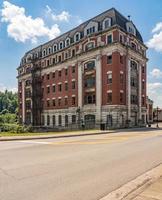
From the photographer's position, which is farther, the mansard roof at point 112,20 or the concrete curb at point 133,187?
the mansard roof at point 112,20

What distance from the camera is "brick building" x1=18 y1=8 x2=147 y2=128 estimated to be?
43.3 metres

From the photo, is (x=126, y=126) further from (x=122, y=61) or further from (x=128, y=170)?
(x=128, y=170)

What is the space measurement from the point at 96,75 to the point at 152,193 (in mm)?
40765

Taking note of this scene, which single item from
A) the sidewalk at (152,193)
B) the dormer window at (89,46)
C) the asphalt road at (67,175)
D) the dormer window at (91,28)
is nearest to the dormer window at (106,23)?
the dormer window at (91,28)

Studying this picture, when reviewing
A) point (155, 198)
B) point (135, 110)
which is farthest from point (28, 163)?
point (135, 110)

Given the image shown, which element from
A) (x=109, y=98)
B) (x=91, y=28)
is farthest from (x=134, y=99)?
(x=91, y=28)

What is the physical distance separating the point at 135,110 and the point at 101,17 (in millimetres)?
18628

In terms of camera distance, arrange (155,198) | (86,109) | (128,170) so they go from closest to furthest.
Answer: (155,198) → (128,170) → (86,109)

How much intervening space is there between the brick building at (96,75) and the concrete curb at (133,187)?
3440cm

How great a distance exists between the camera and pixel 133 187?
251 inches

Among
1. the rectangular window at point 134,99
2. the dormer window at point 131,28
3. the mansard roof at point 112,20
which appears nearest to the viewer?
the mansard roof at point 112,20

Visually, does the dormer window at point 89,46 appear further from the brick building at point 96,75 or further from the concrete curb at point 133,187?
the concrete curb at point 133,187

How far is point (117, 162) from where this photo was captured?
33.9ft

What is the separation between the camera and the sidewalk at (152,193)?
5410 millimetres
